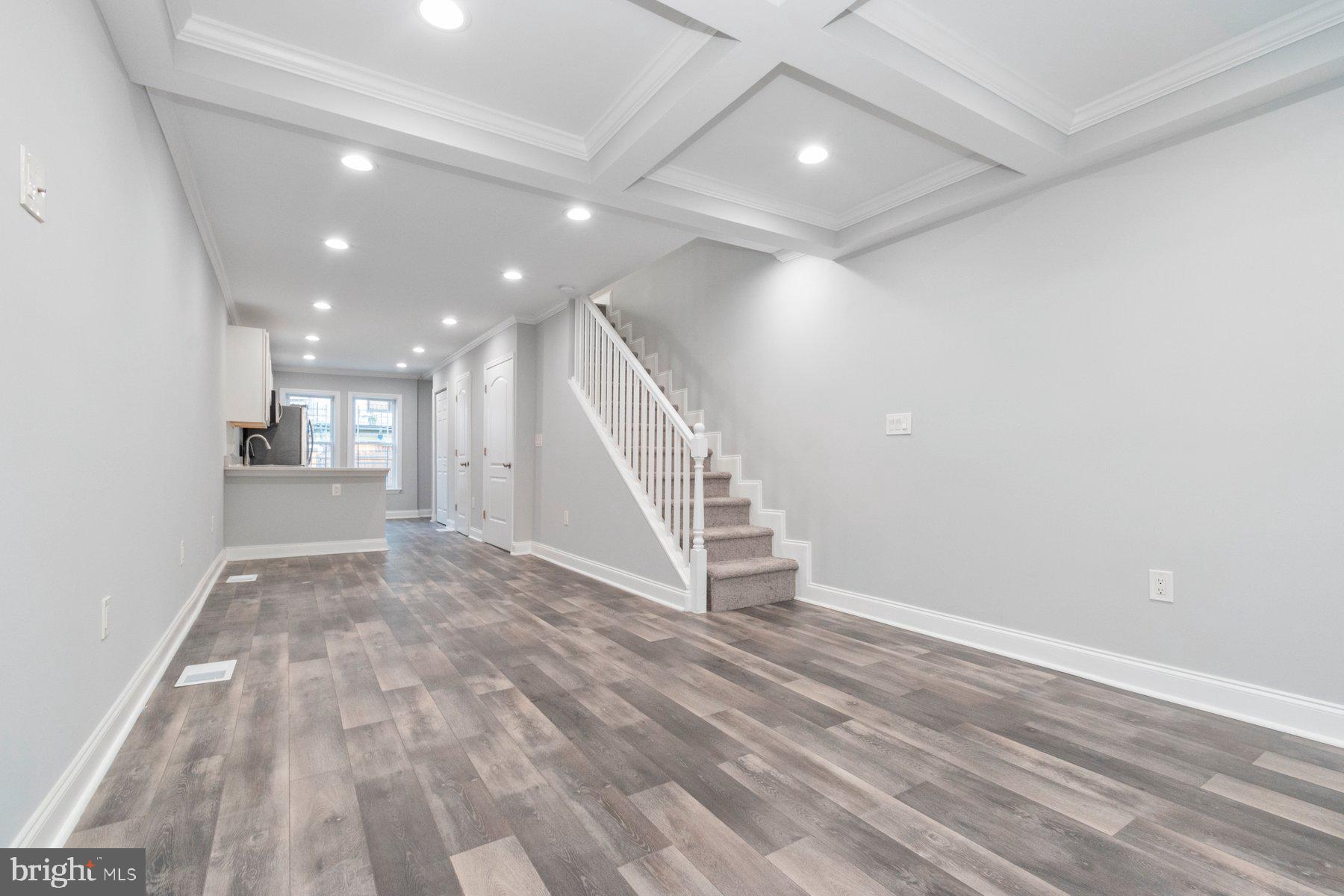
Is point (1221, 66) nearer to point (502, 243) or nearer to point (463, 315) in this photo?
point (502, 243)

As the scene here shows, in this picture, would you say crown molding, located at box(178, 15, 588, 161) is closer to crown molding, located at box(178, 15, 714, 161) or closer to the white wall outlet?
crown molding, located at box(178, 15, 714, 161)

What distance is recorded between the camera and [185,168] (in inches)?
113

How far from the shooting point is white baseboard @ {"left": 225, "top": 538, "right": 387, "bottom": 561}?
18.3ft

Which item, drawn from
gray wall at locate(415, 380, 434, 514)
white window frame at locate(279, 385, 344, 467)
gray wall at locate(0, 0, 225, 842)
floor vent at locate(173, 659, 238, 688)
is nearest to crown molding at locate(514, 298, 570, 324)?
gray wall at locate(0, 0, 225, 842)

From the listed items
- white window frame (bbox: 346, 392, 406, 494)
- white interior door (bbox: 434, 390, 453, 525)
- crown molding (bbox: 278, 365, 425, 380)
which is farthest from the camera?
white window frame (bbox: 346, 392, 406, 494)

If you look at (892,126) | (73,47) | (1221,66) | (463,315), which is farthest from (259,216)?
(1221,66)

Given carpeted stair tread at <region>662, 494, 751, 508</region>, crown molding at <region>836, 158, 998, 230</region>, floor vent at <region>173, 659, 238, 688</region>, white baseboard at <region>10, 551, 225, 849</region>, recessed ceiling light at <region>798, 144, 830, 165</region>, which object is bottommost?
floor vent at <region>173, 659, 238, 688</region>

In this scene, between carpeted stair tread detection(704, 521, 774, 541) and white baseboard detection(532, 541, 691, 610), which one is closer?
white baseboard detection(532, 541, 691, 610)

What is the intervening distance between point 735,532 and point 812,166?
2.21m

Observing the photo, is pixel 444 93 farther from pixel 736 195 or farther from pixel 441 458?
pixel 441 458

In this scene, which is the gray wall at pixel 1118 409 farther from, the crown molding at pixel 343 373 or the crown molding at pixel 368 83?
the crown molding at pixel 343 373

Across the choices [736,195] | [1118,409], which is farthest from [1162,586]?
[736,195]

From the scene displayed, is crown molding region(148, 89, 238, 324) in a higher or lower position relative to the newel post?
higher

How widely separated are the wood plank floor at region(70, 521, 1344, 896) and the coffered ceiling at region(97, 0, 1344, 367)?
2.21 m
